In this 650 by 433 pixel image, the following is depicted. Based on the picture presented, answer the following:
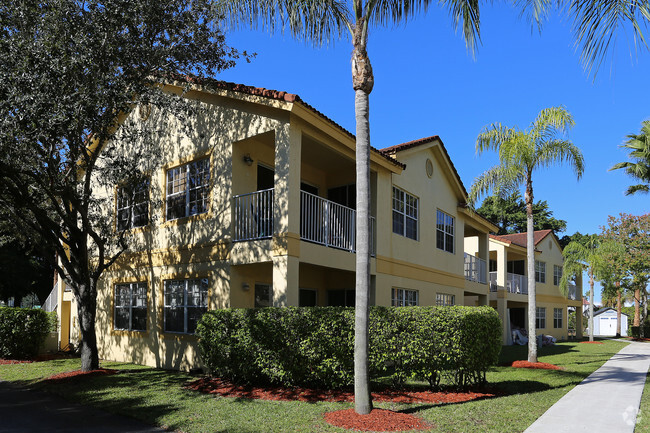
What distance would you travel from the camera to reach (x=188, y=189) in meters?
15.2

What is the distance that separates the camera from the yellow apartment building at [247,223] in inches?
500

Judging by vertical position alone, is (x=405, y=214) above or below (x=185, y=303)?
above

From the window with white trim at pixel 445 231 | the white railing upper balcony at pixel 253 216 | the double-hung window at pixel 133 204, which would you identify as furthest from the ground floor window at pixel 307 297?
the window with white trim at pixel 445 231

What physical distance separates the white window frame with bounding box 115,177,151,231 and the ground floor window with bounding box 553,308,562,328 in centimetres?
3153

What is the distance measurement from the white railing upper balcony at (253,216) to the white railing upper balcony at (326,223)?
2.67ft

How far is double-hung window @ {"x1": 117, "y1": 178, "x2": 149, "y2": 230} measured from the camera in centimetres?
1418

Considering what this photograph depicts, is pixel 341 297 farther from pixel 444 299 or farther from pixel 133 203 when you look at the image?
pixel 133 203

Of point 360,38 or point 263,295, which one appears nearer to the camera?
point 360,38

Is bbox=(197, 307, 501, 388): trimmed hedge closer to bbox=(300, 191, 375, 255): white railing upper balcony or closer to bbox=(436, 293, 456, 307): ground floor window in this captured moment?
bbox=(300, 191, 375, 255): white railing upper balcony

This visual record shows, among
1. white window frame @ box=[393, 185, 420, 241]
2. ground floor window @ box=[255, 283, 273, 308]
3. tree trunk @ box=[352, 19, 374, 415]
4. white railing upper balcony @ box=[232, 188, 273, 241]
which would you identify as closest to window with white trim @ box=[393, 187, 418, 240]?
white window frame @ box=[393, 185, 420, 241]

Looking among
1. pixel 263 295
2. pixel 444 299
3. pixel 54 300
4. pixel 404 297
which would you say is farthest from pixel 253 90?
pixel 54 300

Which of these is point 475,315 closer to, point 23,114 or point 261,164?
point 261,164

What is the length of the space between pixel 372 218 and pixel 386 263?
70.3 inches

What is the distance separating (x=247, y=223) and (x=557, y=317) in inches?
1275
